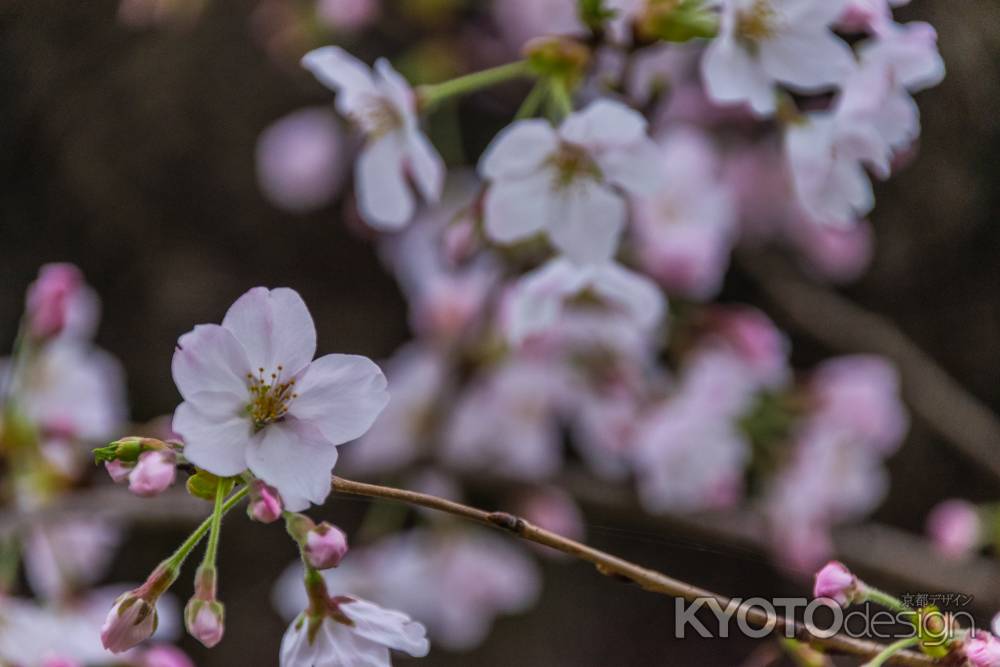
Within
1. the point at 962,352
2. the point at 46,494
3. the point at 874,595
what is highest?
the point at 874,595

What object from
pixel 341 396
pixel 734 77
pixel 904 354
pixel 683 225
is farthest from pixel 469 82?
pixel 904 354

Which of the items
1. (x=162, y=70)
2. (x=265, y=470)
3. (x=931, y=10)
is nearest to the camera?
(x=265, y=470)

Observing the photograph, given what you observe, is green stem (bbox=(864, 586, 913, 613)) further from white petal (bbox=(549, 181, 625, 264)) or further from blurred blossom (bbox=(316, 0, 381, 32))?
blurred blossom (bbox=(316, 0, 381, 32))

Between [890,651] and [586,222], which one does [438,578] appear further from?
[890,651]

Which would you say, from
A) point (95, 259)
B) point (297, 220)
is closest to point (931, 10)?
point (297, 220)

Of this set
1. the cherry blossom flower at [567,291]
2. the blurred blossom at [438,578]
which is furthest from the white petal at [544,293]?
the blurred blossom at [438,578]

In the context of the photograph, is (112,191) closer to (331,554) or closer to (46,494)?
(46,494)
